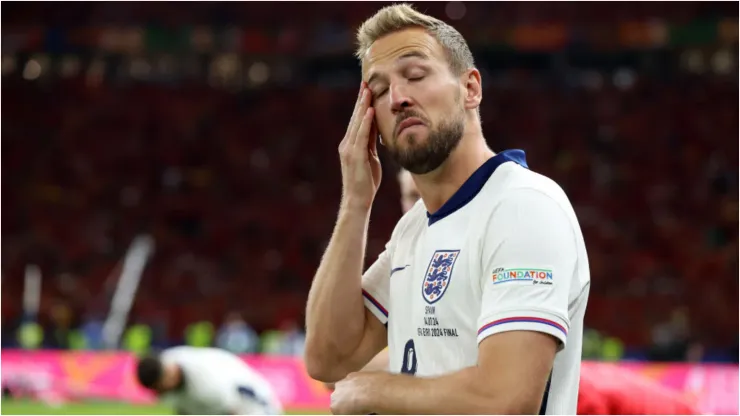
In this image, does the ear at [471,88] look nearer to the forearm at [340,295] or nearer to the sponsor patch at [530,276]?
the forearm at [340,295]

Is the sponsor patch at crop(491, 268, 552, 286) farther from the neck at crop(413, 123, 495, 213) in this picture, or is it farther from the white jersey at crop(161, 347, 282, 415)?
the white jersey at crop(161, 347, 282, 415)

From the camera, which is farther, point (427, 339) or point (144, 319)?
point (144, 319)

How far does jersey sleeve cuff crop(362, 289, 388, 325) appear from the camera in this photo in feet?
9.68

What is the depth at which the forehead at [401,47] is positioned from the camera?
2.76 metres

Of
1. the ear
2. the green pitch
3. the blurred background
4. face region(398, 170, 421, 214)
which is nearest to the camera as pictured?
the ear

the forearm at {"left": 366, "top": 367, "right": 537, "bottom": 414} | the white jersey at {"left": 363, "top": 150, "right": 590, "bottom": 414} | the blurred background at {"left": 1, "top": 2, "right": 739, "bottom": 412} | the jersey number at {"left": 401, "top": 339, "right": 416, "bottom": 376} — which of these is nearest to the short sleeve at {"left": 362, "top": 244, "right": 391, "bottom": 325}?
the white jersey at {"left": 363, "top": 150, "right": 590, "bottom": 414}

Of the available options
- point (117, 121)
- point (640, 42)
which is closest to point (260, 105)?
point (117, 121)

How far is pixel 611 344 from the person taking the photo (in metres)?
15.8

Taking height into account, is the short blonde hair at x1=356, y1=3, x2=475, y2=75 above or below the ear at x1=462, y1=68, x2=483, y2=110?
above

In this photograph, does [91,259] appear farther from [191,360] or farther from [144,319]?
[191,360]

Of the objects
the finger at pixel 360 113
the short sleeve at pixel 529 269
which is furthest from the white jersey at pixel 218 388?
the short sleeve at pixel 529 269

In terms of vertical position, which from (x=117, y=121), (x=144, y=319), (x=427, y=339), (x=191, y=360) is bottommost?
(x=427, y=339)

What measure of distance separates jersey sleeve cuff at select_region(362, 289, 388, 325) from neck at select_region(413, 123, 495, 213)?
345 millimetres

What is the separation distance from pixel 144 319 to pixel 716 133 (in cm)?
1165
